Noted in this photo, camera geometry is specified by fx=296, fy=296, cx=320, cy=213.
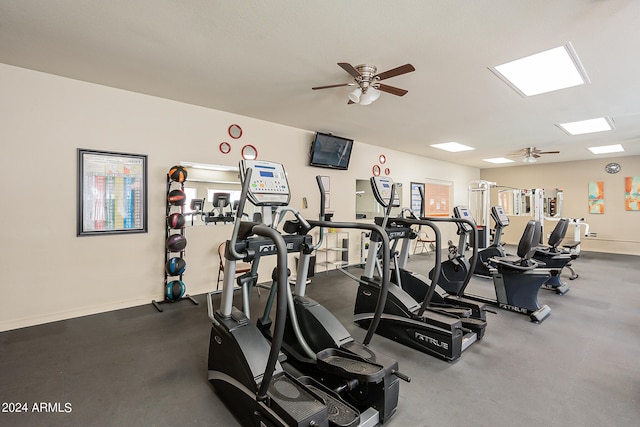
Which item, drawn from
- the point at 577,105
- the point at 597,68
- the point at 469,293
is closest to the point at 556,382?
the point at 469,293

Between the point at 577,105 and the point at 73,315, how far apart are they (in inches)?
263

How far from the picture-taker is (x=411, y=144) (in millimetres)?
6559

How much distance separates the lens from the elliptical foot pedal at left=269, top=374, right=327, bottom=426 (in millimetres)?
1464

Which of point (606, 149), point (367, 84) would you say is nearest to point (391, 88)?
point (367, 84)

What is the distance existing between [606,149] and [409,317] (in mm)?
7531

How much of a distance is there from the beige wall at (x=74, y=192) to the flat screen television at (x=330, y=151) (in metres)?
1.45

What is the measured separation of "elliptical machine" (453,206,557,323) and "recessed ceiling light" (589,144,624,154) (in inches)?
194

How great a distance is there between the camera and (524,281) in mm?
3568

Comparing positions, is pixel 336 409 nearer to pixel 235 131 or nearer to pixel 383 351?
pixel 383 351

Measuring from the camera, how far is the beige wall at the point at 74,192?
2.99 metres

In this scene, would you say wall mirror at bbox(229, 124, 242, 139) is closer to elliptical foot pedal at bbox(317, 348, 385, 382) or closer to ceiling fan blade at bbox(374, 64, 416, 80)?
ceiling fan blade at bbox(374, 64, 416, 80)

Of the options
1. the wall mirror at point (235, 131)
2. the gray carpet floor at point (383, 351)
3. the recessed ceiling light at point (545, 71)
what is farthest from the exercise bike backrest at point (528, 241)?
the wall mirror at point (235, 131)

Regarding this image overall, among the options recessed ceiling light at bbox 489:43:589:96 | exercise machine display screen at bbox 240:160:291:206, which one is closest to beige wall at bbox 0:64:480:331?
exercise machine display screen at bbox 240:160:291:206

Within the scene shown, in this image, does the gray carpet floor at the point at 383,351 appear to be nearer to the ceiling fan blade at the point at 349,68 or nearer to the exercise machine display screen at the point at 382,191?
the exercise machine display screen at the point at 382,191
